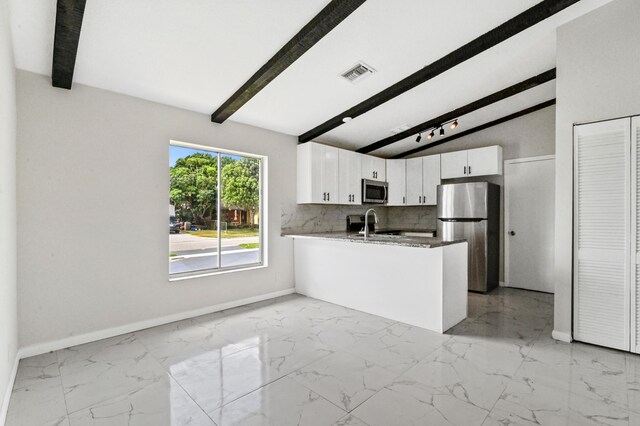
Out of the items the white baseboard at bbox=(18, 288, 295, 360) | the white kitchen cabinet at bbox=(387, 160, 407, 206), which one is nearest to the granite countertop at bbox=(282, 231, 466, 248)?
the white baseboard at bbox=(18, 288, 295, 360)

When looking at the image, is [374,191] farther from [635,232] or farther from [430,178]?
[635,232]

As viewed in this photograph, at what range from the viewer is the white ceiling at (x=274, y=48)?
226 cm

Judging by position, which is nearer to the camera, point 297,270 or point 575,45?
point 575,45

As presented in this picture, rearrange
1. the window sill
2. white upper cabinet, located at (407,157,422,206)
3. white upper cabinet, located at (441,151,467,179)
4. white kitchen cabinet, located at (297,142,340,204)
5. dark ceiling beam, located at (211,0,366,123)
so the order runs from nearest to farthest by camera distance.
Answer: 1. dark ceiling beam, located at (211,0,366,123)
2. the window sill
3. white kitchen cabinet, located at (297,142,340,204)
4. white upper cabinet, located at (441,151,467,179)
5. white upper cabinet, located at (407,157,422,206)

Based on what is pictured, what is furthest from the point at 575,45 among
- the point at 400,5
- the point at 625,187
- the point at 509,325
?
the point at 509,325

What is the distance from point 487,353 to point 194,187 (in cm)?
377

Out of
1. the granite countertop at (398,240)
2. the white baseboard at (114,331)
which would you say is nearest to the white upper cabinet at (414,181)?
the granite countertop at (398,240)

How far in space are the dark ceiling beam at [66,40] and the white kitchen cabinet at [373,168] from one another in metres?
3.98

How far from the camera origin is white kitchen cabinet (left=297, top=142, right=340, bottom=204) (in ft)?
15.0

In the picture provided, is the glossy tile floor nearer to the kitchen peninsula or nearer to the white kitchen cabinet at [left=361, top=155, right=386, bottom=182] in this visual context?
the kitchen peninsula

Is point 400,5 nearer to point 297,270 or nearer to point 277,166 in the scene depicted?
point 277,166

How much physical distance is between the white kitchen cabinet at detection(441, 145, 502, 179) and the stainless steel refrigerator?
1.05 ft

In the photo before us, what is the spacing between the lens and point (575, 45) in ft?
9.40

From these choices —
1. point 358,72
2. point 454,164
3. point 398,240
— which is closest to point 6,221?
point 358,72
